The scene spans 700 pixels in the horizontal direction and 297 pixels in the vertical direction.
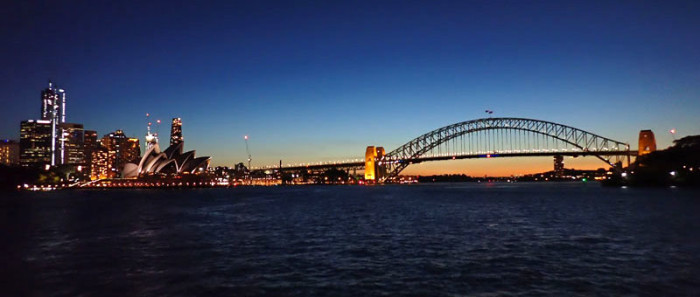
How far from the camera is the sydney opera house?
138 m

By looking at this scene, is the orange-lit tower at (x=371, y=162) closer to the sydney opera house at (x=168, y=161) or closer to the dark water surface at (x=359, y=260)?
the sydney opera house at (x=168, y=161)

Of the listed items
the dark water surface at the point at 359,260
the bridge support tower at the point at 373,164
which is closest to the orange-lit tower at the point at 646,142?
the bridge support tower at the point at 373,164

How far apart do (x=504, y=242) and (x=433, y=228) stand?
19.6 ft

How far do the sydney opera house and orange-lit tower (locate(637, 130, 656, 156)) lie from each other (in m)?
108

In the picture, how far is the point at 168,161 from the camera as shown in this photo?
136000 millimetres

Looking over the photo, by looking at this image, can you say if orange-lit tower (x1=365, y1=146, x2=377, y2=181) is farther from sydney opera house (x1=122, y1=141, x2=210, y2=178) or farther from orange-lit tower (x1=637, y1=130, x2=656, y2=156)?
orange-lit tower (x1=637, y1=130, x2=656, y2=156)

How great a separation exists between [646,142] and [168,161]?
367 feet

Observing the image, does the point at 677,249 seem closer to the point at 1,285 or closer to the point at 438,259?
the point at 438,259

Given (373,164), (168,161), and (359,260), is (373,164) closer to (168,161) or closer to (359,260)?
(168,161)

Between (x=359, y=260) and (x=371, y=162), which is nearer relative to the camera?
(x=359, y=260)

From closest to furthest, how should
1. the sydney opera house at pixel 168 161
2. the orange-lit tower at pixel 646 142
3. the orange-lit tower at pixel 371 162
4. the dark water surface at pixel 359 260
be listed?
1. the dark water surface at pixel 359 260
2. the orange-lit tower at pixel 646 142
3. the sydney opera house at pixel 168 161
4. the orange-lit tower at pixel 371 162

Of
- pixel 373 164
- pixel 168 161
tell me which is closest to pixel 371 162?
pixel 373 164

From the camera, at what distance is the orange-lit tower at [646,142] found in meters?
104

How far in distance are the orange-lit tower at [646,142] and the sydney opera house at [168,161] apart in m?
108
